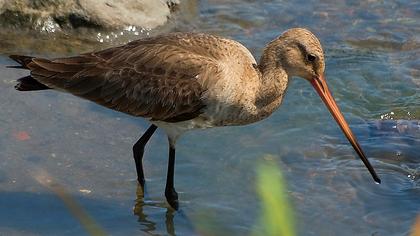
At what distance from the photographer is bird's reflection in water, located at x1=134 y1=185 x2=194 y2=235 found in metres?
4.88

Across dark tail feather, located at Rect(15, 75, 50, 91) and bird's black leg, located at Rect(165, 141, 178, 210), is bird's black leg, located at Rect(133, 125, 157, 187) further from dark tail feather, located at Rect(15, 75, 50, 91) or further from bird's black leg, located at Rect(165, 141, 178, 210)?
dark tail feather, located at Rect(15, 75, 50, 91)

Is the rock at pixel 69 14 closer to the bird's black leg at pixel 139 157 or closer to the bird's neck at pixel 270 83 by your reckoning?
the bird's black leg at pixel 139 157

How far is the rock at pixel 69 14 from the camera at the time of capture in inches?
281

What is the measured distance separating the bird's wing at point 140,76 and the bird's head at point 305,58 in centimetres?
42

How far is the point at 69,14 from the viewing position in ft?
23.7

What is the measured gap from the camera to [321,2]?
8.45 m

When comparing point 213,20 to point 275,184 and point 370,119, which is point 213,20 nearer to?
point 370,119

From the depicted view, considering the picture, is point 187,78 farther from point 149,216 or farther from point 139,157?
point 149,216

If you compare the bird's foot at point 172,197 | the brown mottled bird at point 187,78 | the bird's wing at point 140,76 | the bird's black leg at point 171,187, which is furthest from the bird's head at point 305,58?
the bird's foot at point 172,197

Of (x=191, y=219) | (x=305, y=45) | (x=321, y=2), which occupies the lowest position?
(x=191, y=219)

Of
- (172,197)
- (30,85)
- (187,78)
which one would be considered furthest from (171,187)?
(30,85)

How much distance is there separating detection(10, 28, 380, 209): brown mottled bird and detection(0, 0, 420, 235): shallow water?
384 mm

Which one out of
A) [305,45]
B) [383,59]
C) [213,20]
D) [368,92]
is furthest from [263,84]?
[213,20]

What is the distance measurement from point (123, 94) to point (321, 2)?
→ 3973 mm
